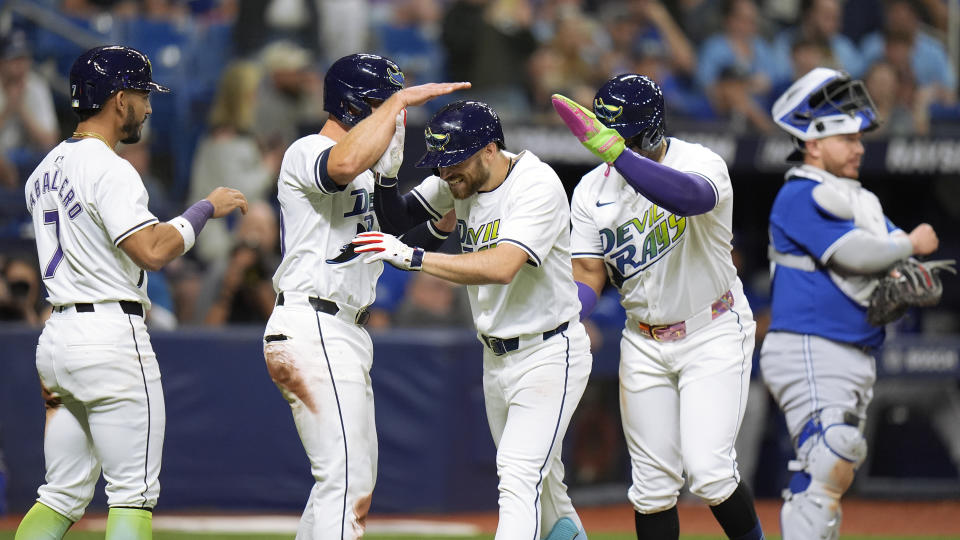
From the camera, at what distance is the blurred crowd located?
8.81 metres

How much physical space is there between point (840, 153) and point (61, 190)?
320cm

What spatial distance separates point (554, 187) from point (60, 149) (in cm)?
188

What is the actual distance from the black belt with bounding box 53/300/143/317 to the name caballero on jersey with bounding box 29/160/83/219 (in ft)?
1.08

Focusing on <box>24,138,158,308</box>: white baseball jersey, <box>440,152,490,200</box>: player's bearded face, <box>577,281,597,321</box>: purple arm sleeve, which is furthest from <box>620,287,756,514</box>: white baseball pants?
<box>24,138,158,308</box>: white baseball jersey

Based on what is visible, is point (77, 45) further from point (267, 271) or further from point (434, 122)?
point (434, 122)

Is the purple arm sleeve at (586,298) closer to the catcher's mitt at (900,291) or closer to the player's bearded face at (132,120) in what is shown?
the catcher's mitt at (900,291)

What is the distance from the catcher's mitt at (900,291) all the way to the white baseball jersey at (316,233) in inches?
83.6

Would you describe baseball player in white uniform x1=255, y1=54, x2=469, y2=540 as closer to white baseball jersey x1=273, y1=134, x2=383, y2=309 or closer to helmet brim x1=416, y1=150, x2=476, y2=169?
white baseball jersey x1=273, y1=134, x2=383, y2=309

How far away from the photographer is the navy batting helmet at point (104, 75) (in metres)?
4.64

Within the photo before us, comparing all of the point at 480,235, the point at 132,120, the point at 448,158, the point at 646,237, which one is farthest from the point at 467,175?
the point at 132,120

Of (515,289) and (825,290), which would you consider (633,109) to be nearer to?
(515,289)

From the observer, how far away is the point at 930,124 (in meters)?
9.36

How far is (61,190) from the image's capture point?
4562mm

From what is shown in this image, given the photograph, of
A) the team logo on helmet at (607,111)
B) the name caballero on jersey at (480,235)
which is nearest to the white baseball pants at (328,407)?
the name caballero on jersey at (480,235)
